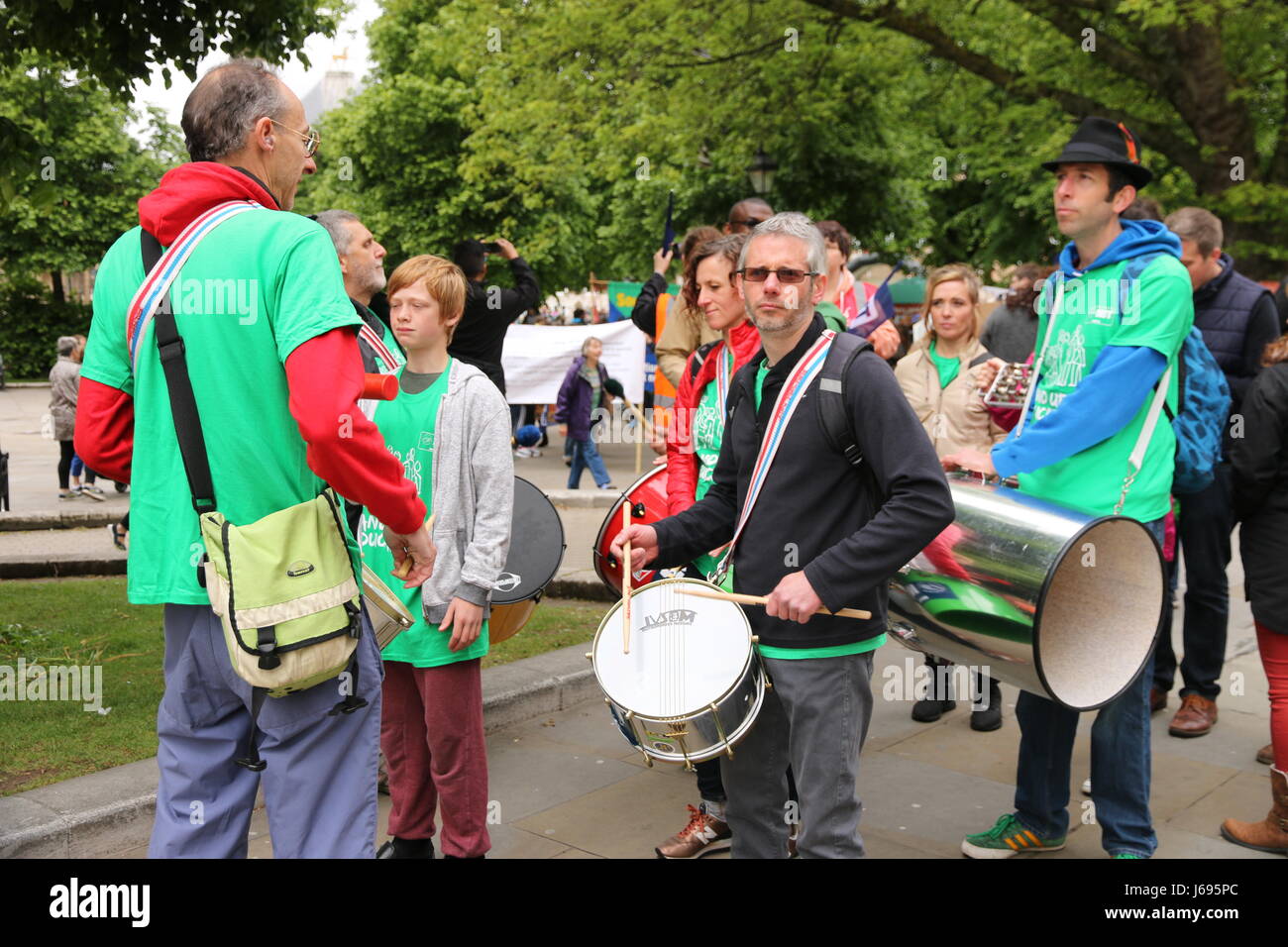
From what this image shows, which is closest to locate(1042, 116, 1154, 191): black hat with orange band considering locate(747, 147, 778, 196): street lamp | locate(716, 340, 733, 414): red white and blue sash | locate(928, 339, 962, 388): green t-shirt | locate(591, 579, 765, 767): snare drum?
locate(716, 340, 733, 414): red white and blue sash

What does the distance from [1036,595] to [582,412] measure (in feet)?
37.2

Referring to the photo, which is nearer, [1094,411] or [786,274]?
[786,274]

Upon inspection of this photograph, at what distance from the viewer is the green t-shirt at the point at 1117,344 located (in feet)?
11.8

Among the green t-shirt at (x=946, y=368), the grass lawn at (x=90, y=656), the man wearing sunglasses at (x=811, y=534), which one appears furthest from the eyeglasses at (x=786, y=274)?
the grass lawn at (x=90, y=656)

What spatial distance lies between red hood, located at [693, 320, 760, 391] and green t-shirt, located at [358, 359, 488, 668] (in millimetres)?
884

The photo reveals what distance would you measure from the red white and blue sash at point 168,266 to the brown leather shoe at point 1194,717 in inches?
180

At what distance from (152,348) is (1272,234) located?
14.2m

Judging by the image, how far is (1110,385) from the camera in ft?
11.7

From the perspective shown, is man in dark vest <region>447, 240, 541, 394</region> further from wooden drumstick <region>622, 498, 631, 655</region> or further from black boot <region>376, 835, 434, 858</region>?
wooden drumstick <region>622, 498, 631, 655</region>

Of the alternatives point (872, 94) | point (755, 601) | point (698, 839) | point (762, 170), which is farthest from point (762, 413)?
point (872, 94)

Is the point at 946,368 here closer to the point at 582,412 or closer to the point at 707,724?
the point at 707,724

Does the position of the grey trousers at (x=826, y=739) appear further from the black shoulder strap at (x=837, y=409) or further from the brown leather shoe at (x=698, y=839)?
the brown leather shoe at (x=698, y=839)

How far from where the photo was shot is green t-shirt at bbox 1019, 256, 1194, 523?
Answer: 361 centimetres

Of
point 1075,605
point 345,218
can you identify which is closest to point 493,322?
point 345,218
